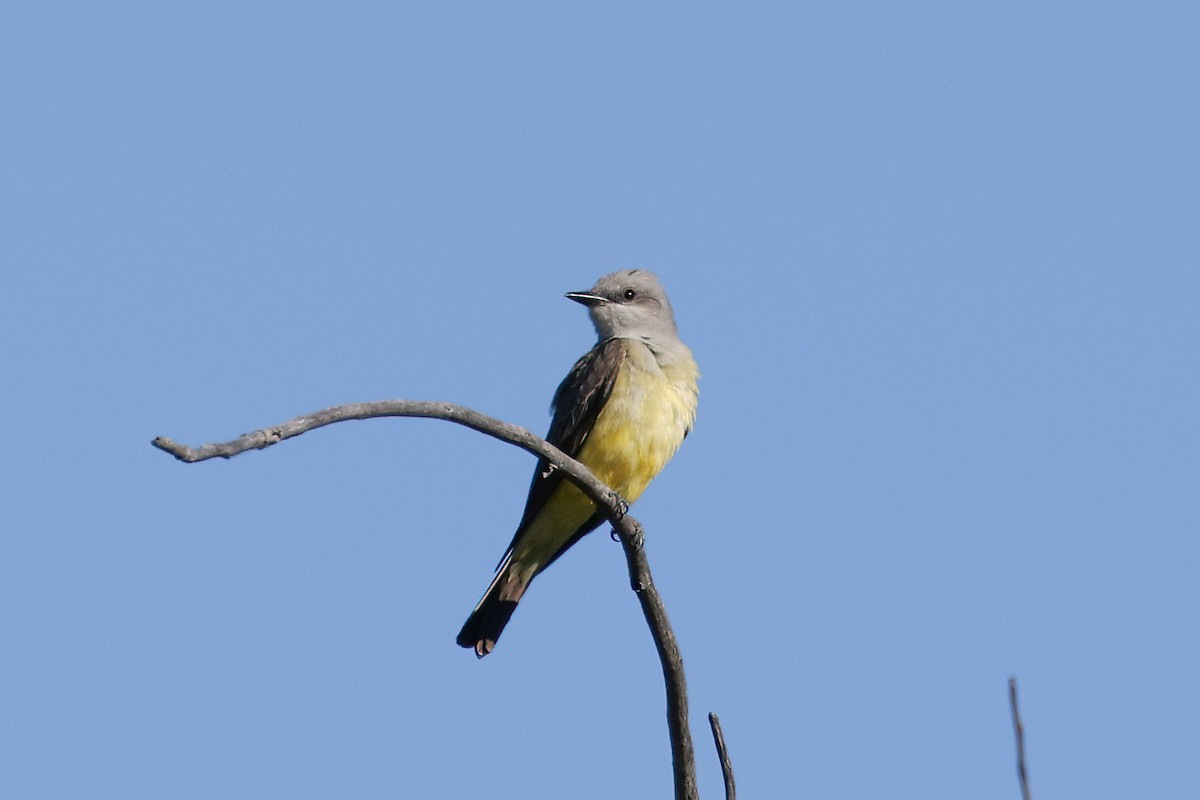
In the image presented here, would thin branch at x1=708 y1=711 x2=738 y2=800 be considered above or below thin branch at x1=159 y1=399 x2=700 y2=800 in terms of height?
below

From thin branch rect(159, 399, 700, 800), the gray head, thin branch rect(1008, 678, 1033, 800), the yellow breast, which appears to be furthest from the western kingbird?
thin branch rect(1008, 678, 1033, 800)

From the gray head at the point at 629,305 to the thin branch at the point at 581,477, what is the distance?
3001 millimetres

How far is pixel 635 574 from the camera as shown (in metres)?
6.07

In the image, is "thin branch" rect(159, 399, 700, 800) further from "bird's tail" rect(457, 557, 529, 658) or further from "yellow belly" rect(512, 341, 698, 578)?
"bird's tail" rect(457, 557, 529, 658)

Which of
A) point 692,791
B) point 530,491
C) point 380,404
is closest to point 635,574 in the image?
point 692,791

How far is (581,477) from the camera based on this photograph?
18.6 feet

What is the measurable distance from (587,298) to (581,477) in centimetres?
421

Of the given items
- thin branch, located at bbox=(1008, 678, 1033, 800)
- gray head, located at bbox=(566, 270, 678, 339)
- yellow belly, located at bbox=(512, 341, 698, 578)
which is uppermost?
gray head, located at bbox=(566, 270, 678, 339)

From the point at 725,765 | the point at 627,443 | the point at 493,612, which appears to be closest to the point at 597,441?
the point at 627,443

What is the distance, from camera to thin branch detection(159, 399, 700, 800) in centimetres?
369

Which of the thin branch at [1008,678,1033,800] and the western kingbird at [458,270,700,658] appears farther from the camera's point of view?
the western kingbird at [458,270,700,658]

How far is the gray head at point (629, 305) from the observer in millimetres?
9617

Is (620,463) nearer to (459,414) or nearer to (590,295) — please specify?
(590,295)

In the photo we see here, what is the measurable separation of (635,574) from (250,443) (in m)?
2.65
